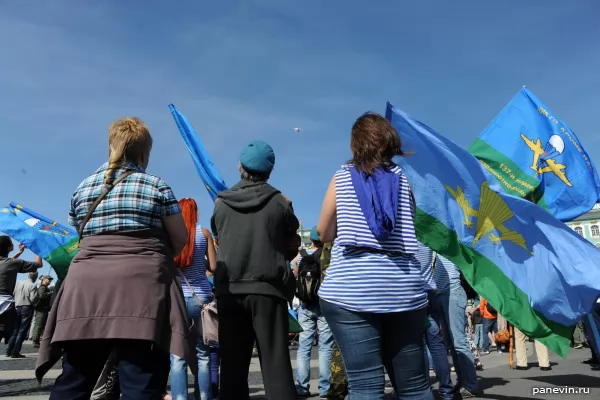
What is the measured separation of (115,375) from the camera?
4.28 meters

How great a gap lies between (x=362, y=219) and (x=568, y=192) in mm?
5060

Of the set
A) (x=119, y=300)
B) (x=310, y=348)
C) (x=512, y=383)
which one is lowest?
(x=512, y=383)

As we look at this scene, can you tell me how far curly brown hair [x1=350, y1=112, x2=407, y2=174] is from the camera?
295 centimetres

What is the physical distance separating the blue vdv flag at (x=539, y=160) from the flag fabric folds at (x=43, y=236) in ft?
19.2

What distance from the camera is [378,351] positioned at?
2.67 m

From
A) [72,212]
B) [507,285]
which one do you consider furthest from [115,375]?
[507,285]

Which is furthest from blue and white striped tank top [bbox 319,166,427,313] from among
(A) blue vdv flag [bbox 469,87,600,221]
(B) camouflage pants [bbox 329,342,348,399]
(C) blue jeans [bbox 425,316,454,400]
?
(A) blue vdv flag [bbox 469,87,600,221]

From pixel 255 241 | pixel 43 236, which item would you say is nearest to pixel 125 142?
pixel 255 241

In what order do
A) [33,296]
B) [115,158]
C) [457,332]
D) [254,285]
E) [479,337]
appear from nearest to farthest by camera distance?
[115,158], [254,285], [457,332], [33,296], [479,337]

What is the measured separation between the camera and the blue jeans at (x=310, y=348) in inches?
227

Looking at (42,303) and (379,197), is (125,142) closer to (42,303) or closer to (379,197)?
(379,197)

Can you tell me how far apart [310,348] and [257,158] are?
2951 mm

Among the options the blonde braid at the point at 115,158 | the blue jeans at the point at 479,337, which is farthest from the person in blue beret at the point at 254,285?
the blue jeans at the point at 479,337

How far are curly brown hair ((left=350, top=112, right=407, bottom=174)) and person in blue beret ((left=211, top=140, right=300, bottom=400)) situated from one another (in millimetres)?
811
